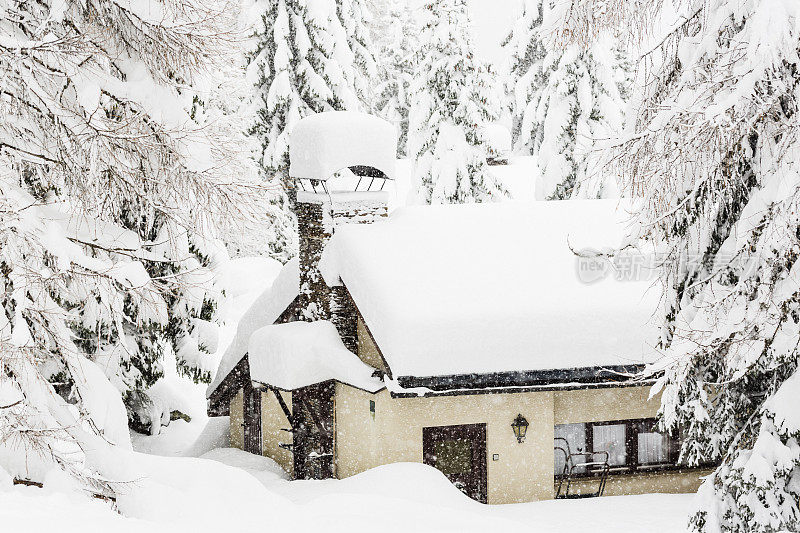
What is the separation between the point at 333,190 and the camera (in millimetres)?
16125

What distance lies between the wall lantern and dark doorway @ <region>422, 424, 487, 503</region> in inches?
20.9

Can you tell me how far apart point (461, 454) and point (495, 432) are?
79 cm

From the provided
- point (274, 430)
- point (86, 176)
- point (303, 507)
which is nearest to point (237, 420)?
point (274, 430)

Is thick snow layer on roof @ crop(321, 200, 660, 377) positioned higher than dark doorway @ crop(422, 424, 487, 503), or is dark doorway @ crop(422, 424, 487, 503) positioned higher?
thick snow layer on roof @ crop(321, 200, 660, 377)

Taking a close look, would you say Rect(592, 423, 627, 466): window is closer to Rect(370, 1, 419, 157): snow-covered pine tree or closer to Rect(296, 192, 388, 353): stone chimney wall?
Rect(296, 192, 388, 353): stone chimney wall

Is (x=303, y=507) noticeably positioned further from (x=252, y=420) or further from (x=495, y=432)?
(x=252, y=420)

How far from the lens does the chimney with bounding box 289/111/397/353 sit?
15.6 m

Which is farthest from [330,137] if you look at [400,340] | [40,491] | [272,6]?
[272,6]

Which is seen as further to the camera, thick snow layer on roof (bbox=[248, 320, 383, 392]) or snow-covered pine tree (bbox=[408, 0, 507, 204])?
snow-covered pine tree (bbox=[408, 0, 507, 204])

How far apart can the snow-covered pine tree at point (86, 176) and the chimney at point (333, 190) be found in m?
5.29

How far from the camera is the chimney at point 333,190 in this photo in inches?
614

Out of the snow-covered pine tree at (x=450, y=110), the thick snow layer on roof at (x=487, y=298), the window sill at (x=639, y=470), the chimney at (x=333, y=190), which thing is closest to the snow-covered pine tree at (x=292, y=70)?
the snow-covered pine tree at (x=450, y=110)

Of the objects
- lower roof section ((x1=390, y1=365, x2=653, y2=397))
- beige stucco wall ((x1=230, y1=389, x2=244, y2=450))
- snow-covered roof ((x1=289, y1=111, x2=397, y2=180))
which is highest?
snow-covered roof ((x1=289, y1=111, x2=397, y2=180))

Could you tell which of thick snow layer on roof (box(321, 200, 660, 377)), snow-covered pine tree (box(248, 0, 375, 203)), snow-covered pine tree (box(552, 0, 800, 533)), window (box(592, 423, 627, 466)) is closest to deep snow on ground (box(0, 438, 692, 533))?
window (box(592, 423, 627, 466))
